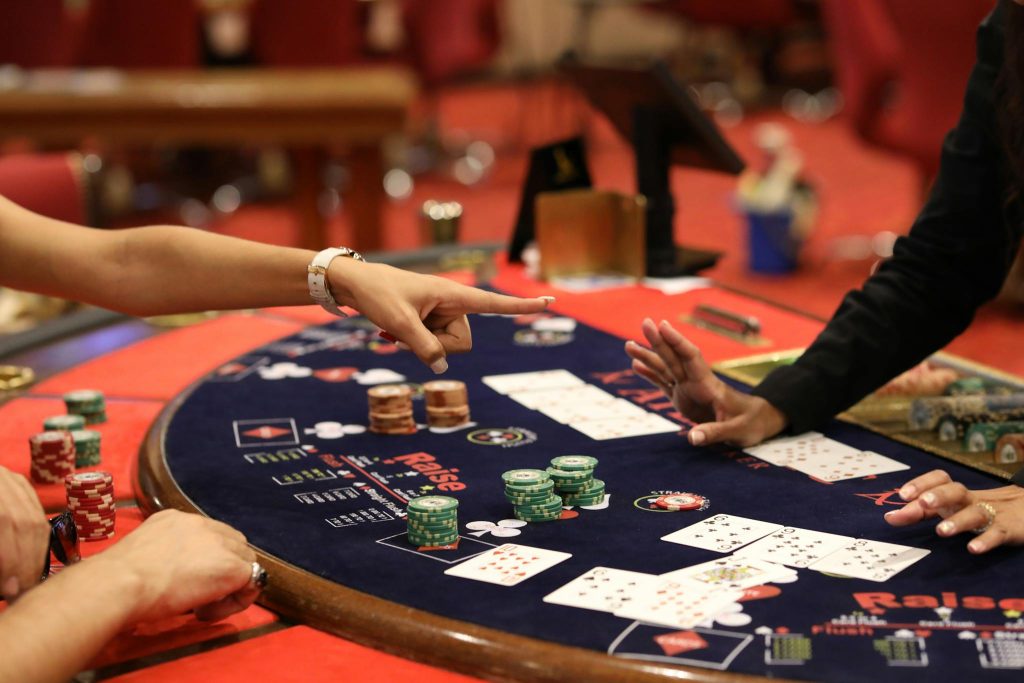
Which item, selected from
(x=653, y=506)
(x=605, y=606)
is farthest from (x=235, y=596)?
(x=653, y=506)

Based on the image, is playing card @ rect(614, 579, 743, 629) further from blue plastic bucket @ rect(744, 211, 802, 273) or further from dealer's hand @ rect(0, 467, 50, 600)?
blue plastic bucket @ rect(744, 211, 802, 273)

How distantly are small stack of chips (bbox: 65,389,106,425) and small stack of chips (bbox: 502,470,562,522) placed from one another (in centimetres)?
78

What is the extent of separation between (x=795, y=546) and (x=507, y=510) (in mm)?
318

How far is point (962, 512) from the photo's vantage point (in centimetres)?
127

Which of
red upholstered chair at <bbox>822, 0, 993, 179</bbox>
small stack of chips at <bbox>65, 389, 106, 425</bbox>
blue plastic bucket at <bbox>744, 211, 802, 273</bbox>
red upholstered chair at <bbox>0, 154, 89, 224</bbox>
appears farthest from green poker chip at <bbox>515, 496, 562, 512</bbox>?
blue plastic bucket at <bbox>744, 211, 802, 273</bbox>

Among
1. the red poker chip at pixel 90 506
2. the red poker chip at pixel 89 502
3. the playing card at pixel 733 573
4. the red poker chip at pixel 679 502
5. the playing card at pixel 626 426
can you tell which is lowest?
the playing card at pixel 733 573

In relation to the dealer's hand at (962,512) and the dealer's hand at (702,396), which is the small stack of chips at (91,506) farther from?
the dealer's hand at (962,512)

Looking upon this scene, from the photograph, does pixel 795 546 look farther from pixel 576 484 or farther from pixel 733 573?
pixel 576 484

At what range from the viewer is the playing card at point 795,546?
1.26 m

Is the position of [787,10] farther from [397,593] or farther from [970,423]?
[397,593]

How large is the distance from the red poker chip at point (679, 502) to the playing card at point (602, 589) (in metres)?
0.19

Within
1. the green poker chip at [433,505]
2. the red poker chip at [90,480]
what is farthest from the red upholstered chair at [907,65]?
the red poker chip at [90,480]

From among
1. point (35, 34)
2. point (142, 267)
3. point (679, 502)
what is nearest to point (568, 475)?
point (679, 502)

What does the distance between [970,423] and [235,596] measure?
0.98 metres
